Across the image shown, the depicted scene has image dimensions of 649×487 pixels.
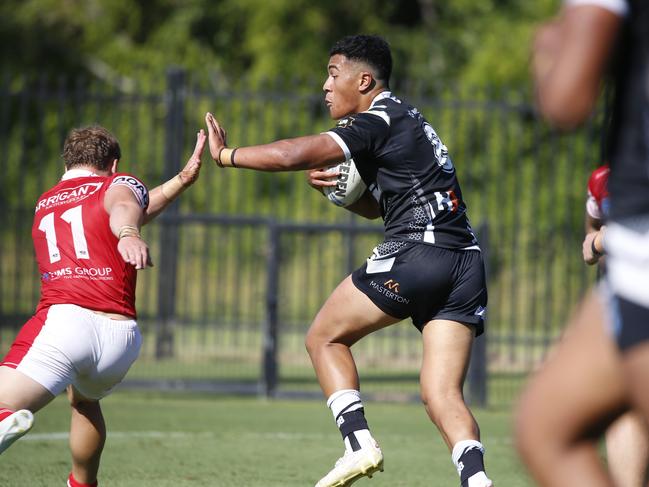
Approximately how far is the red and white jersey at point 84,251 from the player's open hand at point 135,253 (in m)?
0.58

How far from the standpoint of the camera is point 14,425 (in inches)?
195

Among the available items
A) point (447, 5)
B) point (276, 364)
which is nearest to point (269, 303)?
point (276, 364)

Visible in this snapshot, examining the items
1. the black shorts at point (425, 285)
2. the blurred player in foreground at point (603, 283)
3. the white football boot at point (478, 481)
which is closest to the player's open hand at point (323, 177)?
the black shorts at point (425, 285)

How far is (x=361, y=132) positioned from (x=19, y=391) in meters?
1.93

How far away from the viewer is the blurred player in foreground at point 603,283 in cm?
288

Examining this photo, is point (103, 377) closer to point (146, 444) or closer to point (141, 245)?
point (141, 245)

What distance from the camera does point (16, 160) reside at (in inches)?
957

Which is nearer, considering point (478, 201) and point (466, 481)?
point (466, 481)

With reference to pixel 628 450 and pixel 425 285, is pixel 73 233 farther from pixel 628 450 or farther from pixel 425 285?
pixel 628 450

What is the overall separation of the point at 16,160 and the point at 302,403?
46.0 feet

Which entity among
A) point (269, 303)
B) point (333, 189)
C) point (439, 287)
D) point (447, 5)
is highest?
point (447, 5)

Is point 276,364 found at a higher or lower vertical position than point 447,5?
lower

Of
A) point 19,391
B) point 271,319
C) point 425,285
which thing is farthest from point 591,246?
point 271,319

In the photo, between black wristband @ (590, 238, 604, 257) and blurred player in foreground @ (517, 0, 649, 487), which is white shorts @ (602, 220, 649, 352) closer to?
blurred player in foreground @ (517, 0, 649, 487)
